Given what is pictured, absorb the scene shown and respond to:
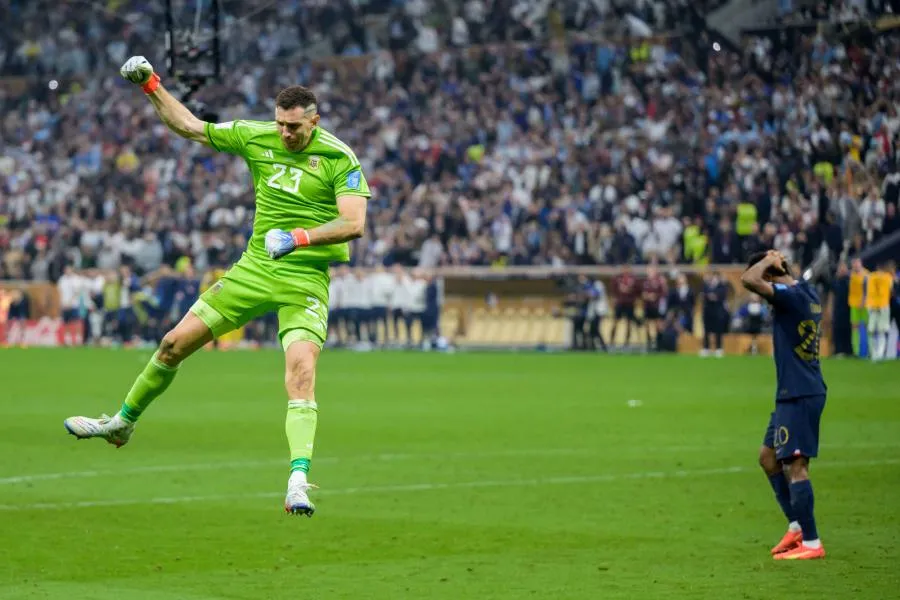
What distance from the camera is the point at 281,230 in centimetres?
1012

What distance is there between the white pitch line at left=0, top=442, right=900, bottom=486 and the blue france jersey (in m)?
6.58

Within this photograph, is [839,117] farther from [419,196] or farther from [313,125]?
[313,125]

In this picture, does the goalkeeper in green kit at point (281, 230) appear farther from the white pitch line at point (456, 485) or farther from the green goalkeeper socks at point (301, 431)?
the white pitch line at point (456, 485)

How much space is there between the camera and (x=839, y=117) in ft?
120

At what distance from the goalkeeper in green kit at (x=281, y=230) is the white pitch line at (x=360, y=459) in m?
5.18

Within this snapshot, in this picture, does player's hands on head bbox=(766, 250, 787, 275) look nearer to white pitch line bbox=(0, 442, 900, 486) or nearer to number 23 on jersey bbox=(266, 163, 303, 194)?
number 23 on jersey bbox=(266, 163, 303, 194)

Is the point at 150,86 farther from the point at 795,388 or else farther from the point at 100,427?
the point at 795,388

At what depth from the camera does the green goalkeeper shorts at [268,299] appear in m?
10.4

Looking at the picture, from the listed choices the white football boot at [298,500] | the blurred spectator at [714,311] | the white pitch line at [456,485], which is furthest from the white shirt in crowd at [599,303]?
the white football boot at [298,500]

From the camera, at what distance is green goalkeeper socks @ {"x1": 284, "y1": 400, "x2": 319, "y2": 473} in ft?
32.1

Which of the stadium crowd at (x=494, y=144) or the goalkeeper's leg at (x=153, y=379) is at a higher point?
the stadium crowd at (x=494, y=144)

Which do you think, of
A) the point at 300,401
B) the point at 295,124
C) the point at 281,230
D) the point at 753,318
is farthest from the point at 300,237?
the point at 753,318

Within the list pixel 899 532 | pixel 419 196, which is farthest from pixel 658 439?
pixel 419 196

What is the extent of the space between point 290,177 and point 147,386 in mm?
1630
